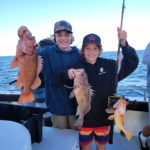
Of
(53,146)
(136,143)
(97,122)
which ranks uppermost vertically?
(97,122)

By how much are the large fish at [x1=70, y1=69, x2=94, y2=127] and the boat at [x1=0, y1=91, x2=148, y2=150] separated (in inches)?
10.6

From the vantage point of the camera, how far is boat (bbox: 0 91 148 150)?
10.1 feet

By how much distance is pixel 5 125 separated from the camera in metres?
2.09

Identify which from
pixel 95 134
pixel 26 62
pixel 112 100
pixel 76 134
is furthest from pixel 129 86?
pixel 26 62

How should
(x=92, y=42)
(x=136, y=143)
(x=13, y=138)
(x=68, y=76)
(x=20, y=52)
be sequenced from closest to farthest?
(x=13, y=138)
(x=20, y=52)
(x=68, y=76)
(x=92, y=42)
(x=136, y=143)

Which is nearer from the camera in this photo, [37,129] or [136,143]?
[37,129]

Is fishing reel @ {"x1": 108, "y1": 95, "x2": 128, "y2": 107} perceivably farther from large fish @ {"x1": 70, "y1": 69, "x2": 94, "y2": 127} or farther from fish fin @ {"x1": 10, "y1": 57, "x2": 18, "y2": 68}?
fish fin @ {"x1": 10, "y1": 57, "x2": 18, "y2": 68}

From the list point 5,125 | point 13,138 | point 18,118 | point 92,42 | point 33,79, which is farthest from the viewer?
point 18,118

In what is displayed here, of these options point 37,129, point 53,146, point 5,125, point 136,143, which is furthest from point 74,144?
point 136,143

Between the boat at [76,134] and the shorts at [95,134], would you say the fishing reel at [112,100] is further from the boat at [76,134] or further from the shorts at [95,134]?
the boat at [76,134]

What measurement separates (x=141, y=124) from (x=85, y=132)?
1.83m

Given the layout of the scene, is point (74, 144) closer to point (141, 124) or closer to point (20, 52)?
point (20, 52)

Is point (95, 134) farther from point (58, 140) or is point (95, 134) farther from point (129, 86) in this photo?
point (129, 86)

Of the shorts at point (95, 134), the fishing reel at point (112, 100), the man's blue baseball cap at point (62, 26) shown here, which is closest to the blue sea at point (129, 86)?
the man's blue baseball cap at point (62, 26)
